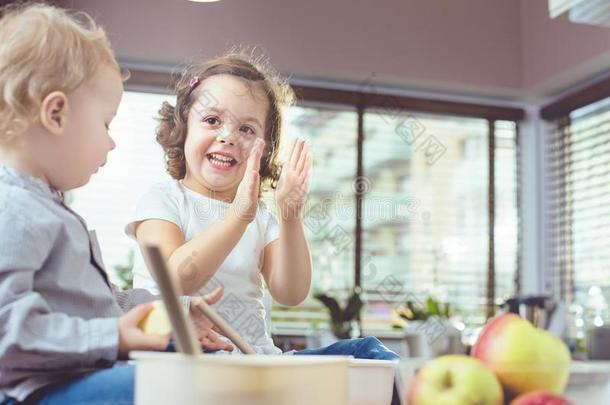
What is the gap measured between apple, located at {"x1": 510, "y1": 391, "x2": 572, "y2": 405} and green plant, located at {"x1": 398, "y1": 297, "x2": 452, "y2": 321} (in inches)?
146

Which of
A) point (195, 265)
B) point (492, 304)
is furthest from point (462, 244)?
point (195, 265)

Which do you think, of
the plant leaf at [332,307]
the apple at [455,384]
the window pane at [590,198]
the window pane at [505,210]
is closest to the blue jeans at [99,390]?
the apple at [455,384]

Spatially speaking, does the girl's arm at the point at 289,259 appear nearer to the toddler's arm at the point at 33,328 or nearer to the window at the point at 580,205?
the toddler's arm at the point at 33,328

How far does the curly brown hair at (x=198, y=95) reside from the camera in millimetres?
1627

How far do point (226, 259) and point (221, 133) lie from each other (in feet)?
0.76

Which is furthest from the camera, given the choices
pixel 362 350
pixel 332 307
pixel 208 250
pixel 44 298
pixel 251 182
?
pixel 332 307

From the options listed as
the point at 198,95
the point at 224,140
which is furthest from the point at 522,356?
the point at 198,95

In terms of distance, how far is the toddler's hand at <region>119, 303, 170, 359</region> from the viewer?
2.27 ft

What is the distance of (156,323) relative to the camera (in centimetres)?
69

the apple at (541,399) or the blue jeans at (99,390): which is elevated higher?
the apple at (541,399)

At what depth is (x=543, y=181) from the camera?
185 inches

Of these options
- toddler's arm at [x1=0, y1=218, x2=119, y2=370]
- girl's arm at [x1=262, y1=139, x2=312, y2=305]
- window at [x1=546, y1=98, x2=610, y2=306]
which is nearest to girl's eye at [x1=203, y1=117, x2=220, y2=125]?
girl's arm at [x1=262, y1=139, x2=312, y2=305]

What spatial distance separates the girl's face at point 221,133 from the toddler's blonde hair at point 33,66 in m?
0.61

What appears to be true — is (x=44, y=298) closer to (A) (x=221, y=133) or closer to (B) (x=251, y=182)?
(B) (x=251, y=182)
